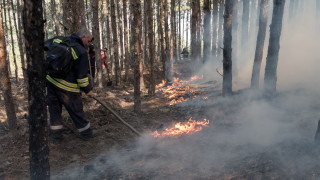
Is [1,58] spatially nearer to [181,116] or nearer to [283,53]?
[181,116]

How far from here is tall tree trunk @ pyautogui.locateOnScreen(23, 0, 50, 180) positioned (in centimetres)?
267

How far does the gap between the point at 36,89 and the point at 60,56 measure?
188cm

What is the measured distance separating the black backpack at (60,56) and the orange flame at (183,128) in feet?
9.17

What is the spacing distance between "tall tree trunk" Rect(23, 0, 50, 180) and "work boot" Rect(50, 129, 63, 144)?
2173mm

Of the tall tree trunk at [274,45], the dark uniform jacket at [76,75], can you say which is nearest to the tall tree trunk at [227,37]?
the tall tree trunk at [274,45]

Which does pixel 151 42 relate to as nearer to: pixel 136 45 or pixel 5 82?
pixel 136 45

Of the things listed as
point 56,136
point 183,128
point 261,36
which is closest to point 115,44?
point 261,36

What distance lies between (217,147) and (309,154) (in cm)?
169

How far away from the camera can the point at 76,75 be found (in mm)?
5020

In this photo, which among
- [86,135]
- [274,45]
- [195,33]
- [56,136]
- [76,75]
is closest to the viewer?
[76,75]

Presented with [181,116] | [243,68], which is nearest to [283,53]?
[243,68]

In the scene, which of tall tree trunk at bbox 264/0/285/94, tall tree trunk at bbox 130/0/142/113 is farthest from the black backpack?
tall tree trunk at bbox 264/0/285/94

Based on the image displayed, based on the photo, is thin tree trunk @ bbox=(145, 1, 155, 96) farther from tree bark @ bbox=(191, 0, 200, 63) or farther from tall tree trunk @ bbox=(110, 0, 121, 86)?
tree bark @ bbox=(191, 0, 200, 63)

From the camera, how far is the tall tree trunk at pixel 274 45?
7656mm
